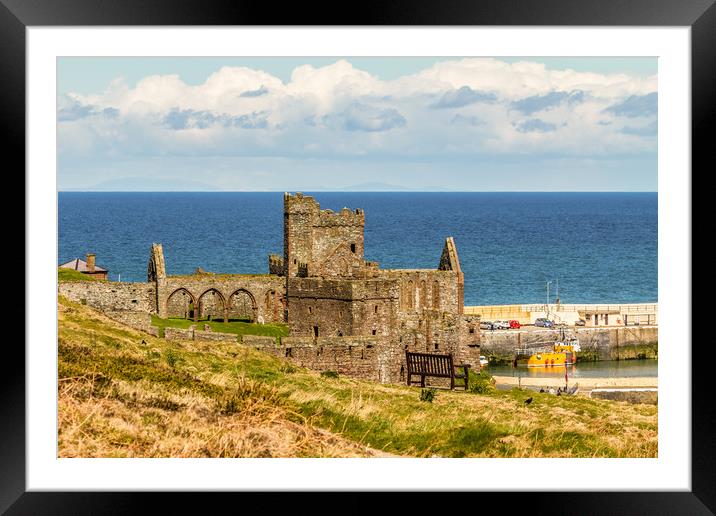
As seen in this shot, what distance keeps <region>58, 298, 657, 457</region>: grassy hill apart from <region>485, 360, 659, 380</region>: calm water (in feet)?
144

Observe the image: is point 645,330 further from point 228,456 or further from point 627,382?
point 228,456

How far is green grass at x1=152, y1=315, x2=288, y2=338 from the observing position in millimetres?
48969

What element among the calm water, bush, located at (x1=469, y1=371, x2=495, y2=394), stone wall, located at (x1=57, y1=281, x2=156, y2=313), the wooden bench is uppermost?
stone wall, located at (x1=57, y1=281, x2=156, y2=313)

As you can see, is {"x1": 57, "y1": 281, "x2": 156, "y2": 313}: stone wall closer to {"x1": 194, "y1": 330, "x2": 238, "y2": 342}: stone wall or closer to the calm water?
{"x1": 194, "y1": 330, "x2": 238, "y2": 342}: stone wall

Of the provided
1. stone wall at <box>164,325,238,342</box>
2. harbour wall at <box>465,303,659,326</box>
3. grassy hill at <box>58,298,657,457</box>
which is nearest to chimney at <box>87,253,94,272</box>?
stone wall at <box>164,325,238,342</box>

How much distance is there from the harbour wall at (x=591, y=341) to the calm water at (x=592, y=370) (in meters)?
1.23

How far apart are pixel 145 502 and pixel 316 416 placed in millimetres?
7622

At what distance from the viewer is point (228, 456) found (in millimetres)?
17375

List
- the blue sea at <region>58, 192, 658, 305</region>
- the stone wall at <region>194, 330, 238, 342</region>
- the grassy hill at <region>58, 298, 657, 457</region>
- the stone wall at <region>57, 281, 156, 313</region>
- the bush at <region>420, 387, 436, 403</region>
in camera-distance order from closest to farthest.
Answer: the grassy hill at <region>58, 298, 657, 457</region>, the bush at <region>420, 387, 436, 403</region>, the stone wall at <region>194, 330, 238, 342</region>, the stone wall at <region>57, 281, 156, 313</region>, the blue sea at <region>58, 192, 658, 305</region>

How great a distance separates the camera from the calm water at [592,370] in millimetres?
75000
